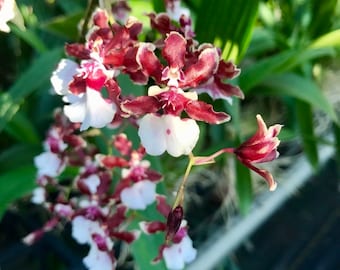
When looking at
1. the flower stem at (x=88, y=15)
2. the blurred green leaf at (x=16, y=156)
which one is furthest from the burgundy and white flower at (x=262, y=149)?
the blurred green leaf at (x=16, y=156)

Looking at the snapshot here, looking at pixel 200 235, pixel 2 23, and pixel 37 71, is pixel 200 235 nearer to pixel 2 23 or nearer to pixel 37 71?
pixel 37 71

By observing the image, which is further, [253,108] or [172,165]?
[253,108]

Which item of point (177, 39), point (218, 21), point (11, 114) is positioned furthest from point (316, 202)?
point (177, 39)

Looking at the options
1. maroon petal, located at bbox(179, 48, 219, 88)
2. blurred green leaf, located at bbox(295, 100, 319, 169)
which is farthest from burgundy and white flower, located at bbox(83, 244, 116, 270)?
blurred green leaf, located at bbox(295, 100, 319, 169)

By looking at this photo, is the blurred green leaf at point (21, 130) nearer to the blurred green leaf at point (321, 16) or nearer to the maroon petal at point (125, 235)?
the maroon petal at point (125, 235)

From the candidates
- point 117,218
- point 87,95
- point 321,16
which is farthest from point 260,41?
point 87,95

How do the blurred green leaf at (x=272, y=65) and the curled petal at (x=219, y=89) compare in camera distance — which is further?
the blurred green leaf at (x=272, y=65)

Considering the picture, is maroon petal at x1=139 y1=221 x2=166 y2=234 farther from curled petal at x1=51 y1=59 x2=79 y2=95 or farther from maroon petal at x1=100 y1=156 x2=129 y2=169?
curled petal at x1=51 y1=59 x2=79 y2=95
